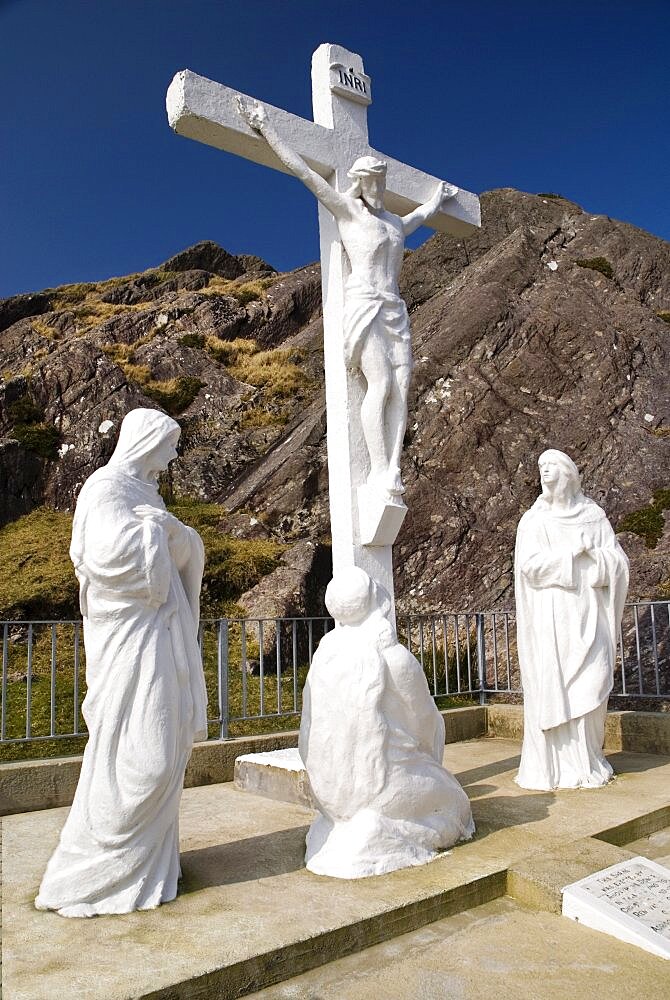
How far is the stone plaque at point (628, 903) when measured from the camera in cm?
307

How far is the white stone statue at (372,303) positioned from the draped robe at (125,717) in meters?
2.07

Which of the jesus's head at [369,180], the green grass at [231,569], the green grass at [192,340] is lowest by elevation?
the green grass at [231,569]

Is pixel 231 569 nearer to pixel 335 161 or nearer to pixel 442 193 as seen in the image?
pixel 442 193

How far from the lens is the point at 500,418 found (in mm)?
16109

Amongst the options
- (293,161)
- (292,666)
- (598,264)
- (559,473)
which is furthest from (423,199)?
(598,264)

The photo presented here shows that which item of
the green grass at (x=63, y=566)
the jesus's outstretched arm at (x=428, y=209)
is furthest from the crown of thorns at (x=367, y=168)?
the green grass at (x=63, y=566)

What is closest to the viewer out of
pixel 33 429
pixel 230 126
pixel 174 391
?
pixel 230 126

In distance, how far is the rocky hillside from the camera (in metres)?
13.8

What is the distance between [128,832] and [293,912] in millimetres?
787

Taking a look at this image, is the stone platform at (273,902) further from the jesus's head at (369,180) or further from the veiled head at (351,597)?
the jesus's head at (369,180)

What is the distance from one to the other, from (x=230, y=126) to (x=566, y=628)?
431 centimetres

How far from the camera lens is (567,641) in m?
5.84

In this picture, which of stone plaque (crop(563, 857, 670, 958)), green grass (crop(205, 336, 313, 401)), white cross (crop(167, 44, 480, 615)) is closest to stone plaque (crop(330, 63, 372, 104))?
white cross (crop(167, 44, 480, 615))

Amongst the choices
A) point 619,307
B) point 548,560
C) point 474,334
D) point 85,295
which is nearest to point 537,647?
point 548,560
